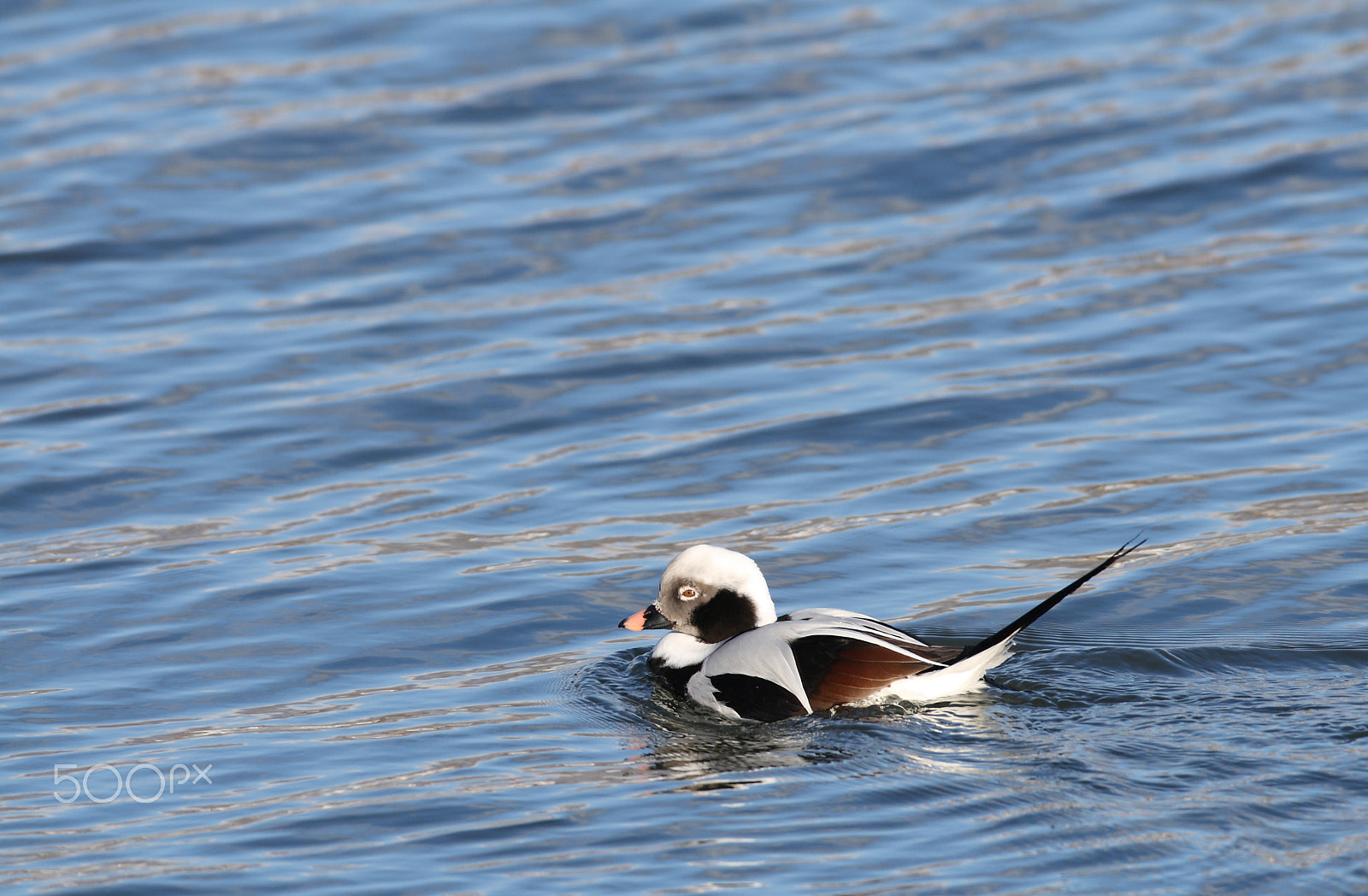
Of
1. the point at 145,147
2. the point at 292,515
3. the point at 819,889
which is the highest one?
the point at 145,147

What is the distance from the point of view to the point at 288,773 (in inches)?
231

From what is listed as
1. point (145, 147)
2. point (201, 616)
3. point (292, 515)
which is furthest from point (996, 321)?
point (145, 147)

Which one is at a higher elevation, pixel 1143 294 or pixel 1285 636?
pixel 1143 294

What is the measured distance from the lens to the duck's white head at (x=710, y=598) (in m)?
6.69

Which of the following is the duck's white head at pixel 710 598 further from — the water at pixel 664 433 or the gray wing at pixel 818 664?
the gray wing at pixel 818 664

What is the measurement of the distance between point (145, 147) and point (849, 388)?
753cm

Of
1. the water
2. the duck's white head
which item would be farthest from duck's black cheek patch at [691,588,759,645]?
the water

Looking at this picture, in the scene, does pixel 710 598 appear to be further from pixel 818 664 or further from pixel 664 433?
pixel 664 433

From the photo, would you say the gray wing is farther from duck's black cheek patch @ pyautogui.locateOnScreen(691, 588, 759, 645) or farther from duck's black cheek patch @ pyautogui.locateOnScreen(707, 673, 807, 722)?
duck's black cheek patch @ pyautogui.locateOnScreen(691, 588, 759, 645)

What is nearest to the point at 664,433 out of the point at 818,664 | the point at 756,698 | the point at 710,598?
the point at 710,598

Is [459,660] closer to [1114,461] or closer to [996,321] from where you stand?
[1114,461]

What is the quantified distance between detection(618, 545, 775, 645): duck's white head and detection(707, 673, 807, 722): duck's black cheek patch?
404 mm

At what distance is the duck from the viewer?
6055 mm

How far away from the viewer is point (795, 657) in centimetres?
613
